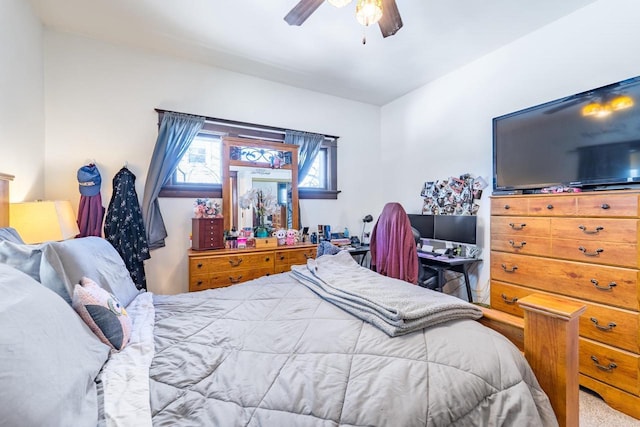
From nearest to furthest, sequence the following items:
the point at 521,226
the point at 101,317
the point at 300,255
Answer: the point at 101,317
the point at 521,226
the point at 300,255

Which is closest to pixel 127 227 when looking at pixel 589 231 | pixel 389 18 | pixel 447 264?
pixel 389 18

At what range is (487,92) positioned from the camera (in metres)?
2.79

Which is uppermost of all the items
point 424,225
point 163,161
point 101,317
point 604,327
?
point 163,161

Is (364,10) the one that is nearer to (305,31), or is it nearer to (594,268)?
(305,31)

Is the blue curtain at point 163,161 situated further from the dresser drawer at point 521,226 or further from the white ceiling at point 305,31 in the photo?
the dresser drawer at point 521,226

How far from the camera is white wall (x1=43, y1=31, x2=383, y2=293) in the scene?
2365 mm

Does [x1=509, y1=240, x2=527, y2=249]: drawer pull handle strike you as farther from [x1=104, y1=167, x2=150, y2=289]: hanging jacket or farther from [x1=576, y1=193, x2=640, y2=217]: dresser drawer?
[x1=104, y1=167, x2=150, y2=289]: hanging jacket

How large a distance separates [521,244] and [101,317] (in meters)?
2.66

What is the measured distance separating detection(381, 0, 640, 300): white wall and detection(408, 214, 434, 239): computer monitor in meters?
0.28

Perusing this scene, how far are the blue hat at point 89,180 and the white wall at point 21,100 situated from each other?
0.28m

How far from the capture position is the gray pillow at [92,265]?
1.09 meters

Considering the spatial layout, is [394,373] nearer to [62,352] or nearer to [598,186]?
[62,352]

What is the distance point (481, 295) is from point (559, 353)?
80.9 inches

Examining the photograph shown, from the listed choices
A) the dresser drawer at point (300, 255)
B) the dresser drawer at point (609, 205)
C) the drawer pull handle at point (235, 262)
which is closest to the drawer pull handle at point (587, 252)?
the dresser drawer at point (609, 205)
